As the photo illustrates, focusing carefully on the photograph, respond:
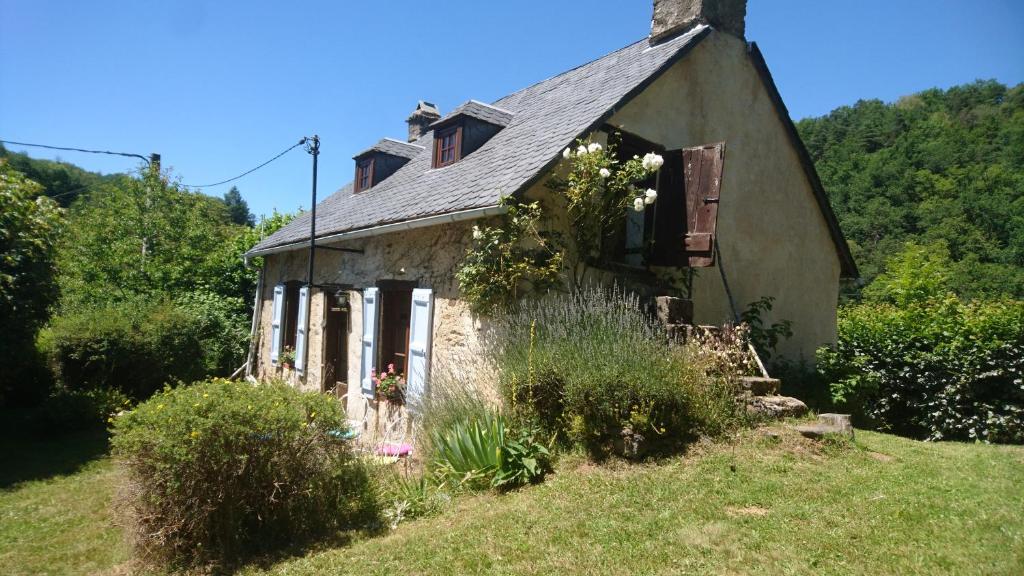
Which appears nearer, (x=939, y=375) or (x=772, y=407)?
(x=772, y=407)

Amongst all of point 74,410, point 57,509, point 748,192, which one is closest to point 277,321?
point 74,410

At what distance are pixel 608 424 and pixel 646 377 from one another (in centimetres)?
52

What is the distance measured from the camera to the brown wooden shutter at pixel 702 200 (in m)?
6.24

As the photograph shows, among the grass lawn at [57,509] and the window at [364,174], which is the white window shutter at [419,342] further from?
the window at [364,174]

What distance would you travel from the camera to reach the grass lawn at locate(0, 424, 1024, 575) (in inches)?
126

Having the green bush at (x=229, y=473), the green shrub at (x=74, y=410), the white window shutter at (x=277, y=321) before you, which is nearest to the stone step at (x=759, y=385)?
the green bush at (x=229, y=473)

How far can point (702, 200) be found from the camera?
6410 millimetres

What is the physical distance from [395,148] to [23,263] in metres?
5.88

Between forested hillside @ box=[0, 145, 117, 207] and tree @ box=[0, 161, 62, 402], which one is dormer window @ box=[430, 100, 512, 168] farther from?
forested hillside @ box=[0, 145, 117, 207]

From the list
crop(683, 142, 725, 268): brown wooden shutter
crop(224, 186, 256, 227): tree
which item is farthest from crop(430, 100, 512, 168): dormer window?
crop(224, 186, 256, 227): tree

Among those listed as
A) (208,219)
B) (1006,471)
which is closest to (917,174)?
(1006,471)

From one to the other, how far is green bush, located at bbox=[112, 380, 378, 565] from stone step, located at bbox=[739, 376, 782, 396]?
11.8 feet

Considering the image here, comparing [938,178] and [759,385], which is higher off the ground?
[938,178]

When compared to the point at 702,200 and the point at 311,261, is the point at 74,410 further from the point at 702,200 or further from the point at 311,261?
the point at 702,200
